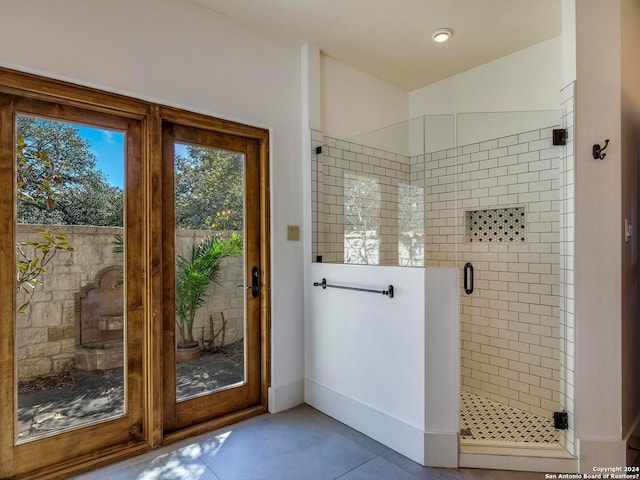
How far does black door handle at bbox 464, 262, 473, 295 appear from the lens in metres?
2.67

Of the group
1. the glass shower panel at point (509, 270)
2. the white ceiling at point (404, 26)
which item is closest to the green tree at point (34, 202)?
the white ceiling at point (404, 26)

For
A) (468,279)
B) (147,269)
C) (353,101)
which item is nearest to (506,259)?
(468,279)

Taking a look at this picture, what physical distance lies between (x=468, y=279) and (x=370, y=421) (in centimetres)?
130

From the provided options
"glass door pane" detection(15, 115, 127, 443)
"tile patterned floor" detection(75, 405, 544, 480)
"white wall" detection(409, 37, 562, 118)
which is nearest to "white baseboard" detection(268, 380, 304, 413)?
"tile patterned floor" detection(75, 405, 544, 480)

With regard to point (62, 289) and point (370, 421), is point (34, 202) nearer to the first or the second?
point (62, 289)

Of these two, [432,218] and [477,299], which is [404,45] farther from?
[477,299]

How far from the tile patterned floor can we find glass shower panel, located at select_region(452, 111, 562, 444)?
45cm

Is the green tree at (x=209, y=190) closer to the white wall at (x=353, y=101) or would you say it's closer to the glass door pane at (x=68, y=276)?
the glass door pane at (x=68, y=276)

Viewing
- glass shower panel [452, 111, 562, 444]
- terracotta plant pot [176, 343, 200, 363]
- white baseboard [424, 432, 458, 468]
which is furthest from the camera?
terracotta plant pot [176, 343, 200, 363]

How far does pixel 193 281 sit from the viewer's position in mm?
2418

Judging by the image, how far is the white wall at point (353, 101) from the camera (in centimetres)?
298

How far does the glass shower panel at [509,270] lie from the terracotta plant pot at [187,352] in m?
1.79

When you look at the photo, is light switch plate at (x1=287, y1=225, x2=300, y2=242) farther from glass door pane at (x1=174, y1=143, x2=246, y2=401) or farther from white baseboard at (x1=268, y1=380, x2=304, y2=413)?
white baseboard at (x1=268, y1=380, x2=304, y2=413)

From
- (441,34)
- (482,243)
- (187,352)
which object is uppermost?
(441,34)
